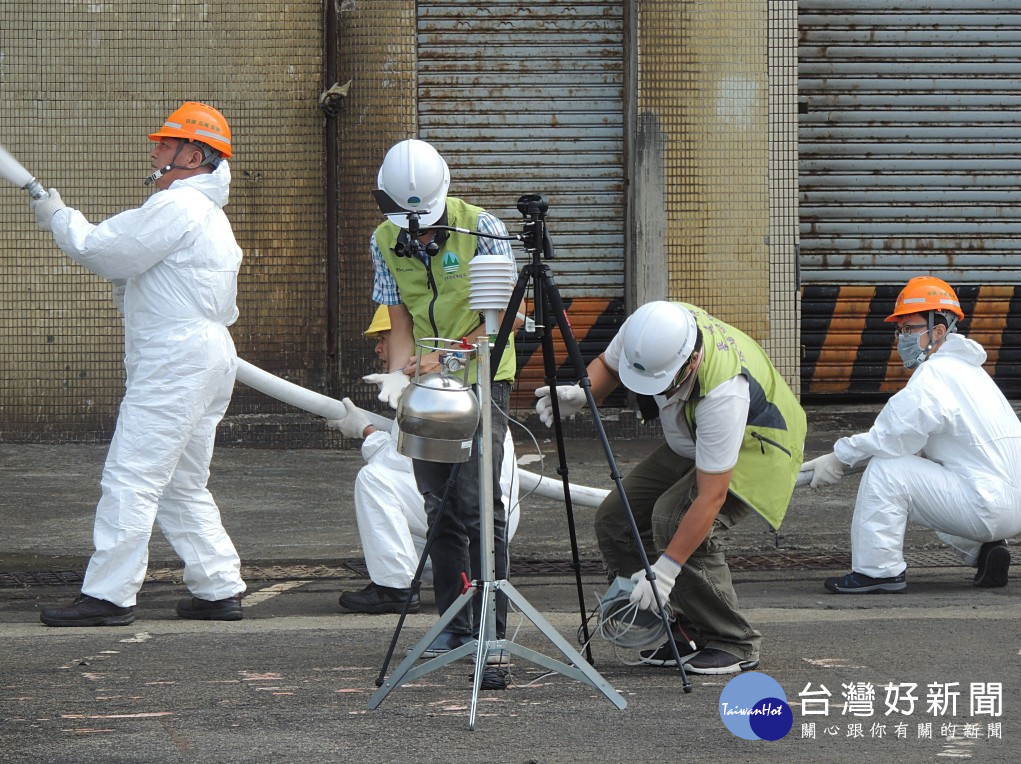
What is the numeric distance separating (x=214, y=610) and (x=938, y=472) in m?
3.19

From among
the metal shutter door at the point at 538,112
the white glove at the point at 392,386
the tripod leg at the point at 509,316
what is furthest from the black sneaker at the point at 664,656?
the metal shutter door at the point at 538,112

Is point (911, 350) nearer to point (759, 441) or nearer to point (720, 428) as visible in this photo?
point (759, 441)

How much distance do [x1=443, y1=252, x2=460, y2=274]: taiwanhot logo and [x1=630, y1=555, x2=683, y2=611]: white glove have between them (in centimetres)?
131

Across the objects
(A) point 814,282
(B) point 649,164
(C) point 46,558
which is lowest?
(C) point 46,558

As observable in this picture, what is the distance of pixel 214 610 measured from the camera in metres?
5.75

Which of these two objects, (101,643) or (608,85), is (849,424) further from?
(101,643)

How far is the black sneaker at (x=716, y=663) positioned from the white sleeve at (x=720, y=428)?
686mm

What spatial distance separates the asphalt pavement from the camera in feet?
13.4

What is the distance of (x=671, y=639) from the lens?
459 centimetres

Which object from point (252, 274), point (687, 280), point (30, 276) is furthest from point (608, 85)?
point (30, 276)

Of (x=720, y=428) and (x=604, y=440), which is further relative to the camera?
(x=720, y=428)

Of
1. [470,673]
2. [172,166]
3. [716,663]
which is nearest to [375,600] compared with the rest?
[470,673]

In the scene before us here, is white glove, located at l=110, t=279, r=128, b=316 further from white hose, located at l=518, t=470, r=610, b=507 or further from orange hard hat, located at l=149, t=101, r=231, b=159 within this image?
white hose, located at l=518, t=470, r=610, b=507

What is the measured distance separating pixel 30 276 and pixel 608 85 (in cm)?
423
